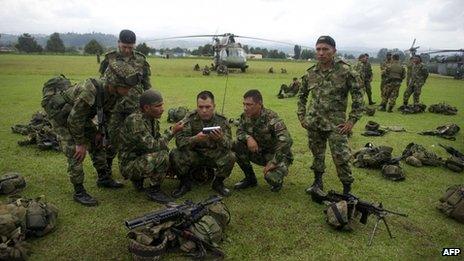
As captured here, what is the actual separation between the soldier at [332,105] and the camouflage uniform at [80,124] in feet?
10.3

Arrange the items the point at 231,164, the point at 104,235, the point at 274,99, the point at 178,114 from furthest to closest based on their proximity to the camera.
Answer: the point at 274,99, the point at 178,114, the point at 231,164, the point at 104,235

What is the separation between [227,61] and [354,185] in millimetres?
27034

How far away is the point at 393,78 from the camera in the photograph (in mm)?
14438

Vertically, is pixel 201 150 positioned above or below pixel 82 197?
above

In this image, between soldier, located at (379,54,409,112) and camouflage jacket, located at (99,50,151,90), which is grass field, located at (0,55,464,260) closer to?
camouflage jacket, located at (99,50,151,90)

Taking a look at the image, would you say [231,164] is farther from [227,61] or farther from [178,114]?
[227,61]

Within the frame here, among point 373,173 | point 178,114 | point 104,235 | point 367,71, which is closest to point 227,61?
point 367,71

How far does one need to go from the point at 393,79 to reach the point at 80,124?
1253cm

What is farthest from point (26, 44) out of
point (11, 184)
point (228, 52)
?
point (11, 184)

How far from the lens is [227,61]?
32.8 metres

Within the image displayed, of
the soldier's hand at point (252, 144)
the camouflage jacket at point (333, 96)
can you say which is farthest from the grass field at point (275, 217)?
the camouflage jacket at point (333, 96)

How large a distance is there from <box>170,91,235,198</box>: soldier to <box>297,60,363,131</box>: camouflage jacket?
1422 mm

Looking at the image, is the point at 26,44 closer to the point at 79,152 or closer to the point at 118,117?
the point at 118,117

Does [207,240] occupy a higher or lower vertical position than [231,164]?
lower
